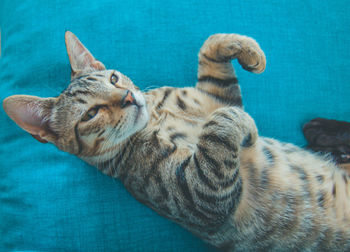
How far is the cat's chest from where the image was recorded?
3.53 feet

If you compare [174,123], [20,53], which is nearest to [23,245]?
[174,123]

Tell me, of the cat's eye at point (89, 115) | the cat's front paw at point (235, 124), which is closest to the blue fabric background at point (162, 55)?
the cat's eye at point (89, 115)

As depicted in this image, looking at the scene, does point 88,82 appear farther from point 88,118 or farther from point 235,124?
point 235,124

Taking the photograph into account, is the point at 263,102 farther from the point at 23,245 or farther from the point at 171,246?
the point at 23,245

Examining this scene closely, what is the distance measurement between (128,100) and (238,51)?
456 mm

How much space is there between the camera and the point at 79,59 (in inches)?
45.8

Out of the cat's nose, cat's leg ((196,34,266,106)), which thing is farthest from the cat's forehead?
cat's leg ((196,34,266,106))

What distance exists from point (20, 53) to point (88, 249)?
90 cm

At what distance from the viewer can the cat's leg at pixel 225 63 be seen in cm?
110

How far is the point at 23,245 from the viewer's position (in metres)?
1.08

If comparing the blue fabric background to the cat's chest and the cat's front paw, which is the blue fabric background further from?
the cat's front paw

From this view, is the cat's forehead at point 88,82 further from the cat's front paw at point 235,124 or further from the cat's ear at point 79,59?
the cat's front paw at point 235,124

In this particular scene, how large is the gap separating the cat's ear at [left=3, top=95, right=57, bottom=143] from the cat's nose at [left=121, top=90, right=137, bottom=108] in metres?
0.26

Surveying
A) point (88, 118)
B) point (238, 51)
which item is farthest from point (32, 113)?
point (238, 51)
